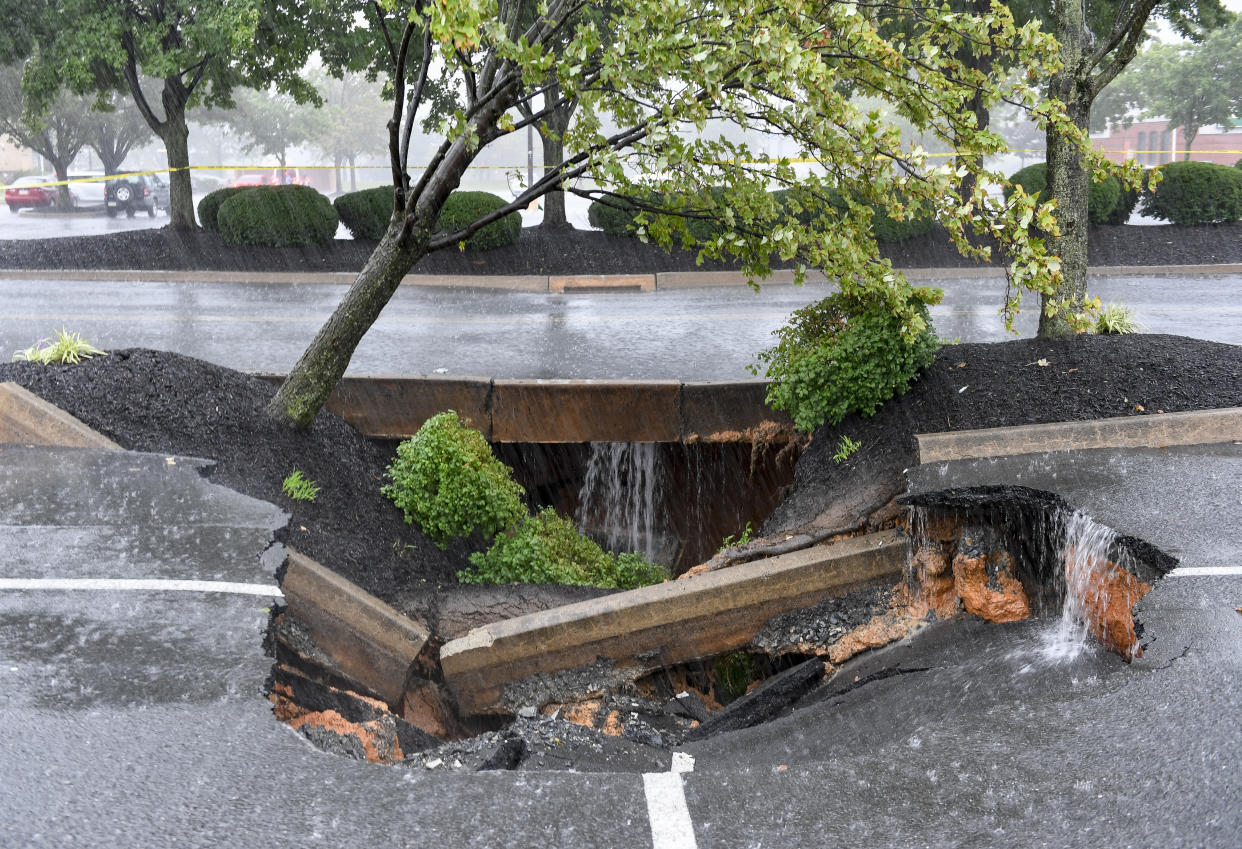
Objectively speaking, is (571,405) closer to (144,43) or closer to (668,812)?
(668,812)

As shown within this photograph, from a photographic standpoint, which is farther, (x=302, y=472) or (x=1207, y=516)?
(x=302, y=472)

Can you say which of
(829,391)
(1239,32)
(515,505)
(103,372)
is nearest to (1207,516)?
(829,391)

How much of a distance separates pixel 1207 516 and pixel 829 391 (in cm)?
290

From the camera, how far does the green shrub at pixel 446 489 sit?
8.17 m

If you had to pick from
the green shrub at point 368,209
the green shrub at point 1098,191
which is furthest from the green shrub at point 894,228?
the green shrub at point 368,209

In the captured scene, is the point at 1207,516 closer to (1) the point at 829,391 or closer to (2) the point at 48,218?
(1) the point at 829,391

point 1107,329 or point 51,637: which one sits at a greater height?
point 1107,329

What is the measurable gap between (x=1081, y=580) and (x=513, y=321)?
9.34 metres

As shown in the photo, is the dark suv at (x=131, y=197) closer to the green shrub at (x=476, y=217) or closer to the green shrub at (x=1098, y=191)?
the green shrub at (x=476, y=217)

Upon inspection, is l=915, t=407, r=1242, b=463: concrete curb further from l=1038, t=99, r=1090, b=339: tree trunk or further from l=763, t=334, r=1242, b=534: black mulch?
l=1038, t=99, r=1090, b=339: tree trunk

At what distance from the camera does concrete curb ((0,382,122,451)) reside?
288 inches

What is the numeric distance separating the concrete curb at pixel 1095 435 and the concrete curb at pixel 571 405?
2450mm

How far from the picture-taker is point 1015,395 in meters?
7.89

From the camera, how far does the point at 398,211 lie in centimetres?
802
